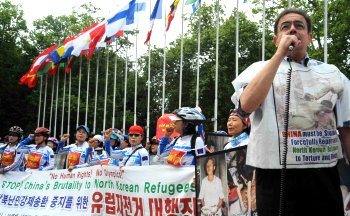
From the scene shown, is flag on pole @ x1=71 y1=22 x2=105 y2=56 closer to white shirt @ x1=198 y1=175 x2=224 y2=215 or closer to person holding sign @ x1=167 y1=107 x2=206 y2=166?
person holding sign @ x1=167 y1=107 x2=206 y2=166

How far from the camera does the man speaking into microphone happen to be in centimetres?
242

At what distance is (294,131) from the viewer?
8.07ft

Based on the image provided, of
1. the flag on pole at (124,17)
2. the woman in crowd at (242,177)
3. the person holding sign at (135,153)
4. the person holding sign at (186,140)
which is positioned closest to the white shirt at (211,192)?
the woman in crowd at (242,177)

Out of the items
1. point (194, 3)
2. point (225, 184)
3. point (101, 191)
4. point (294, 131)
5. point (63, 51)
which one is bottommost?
point (101, 191)

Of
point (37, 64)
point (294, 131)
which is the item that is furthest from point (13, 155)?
point (37, 64)

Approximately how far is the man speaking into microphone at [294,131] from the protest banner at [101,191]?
374cm

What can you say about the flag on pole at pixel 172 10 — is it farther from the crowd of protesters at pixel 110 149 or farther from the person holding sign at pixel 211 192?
the person holding sign at pixel 211 192

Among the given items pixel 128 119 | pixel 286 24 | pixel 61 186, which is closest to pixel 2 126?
pixel 128 119

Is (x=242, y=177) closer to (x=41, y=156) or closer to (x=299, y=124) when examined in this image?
(x=299, y=124)

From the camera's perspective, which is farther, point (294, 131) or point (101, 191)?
point (101, 191)

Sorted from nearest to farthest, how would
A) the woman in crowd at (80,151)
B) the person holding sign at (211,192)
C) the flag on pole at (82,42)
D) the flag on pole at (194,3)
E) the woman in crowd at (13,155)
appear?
1. the person holding sign at (211,192)
2. the woman in crowd at (80,151)
3. the woman in crowd at (13,155)
4. the flag on pole at (194,3)
5. the flag on pole at (82,42)

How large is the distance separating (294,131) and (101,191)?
18.4 feet

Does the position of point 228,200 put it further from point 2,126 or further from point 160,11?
point 2,126

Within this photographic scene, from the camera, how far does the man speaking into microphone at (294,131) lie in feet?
7.93
